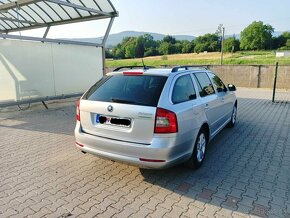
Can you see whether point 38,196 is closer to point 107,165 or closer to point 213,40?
point 107,165

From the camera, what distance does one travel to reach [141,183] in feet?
11.9

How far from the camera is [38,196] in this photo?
10.7ft

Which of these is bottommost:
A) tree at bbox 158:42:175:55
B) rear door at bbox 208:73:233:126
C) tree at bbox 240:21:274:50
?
rear door at bbox 208:73:233:126

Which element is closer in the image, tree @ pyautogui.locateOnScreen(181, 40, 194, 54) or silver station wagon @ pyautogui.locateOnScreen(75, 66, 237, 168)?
silver station wagon @ pyautogui.locateOnScreen(75, 66, 237, 168)

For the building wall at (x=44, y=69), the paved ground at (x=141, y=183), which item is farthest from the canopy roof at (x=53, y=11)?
the paved ground at (x=141, y=183)

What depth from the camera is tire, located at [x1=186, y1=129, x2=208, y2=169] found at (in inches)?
153

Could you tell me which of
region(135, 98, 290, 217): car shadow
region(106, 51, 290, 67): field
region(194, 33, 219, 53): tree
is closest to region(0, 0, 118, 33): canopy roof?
region(135, 98, 290, 217): car shadow

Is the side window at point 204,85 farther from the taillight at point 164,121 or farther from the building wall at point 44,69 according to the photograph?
the building wall at point 44,69

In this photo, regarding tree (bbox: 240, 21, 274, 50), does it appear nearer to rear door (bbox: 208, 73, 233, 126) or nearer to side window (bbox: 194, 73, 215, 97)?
rear door (bbox: 208, 73, 233, 126)

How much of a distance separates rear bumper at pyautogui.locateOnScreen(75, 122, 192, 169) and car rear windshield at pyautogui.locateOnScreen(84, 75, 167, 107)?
1.76 ft

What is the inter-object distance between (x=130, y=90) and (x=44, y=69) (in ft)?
21.9

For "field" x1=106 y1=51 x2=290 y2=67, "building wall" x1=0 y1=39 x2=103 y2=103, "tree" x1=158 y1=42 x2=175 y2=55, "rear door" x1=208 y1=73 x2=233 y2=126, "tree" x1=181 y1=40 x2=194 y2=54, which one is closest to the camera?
"rear door" x1=208 y1=73 x2=233 y2=126

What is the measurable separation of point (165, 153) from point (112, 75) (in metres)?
1.64

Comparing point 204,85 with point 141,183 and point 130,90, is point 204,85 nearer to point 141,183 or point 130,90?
point 130,90
